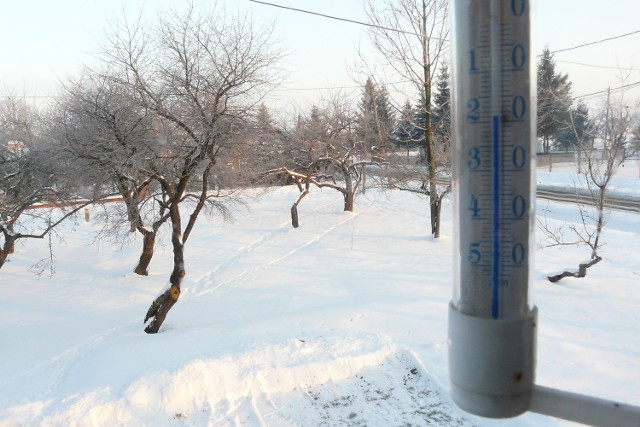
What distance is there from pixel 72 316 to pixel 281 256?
19.0ft

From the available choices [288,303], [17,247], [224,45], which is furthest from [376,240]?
[17,247]

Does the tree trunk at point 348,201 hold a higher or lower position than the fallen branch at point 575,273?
higher

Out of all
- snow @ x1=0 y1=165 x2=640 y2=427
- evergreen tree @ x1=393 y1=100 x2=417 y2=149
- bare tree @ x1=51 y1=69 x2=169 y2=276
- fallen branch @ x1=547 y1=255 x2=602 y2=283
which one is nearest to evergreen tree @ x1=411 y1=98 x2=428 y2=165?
evergreen tree @ x1=393 y1=100 x2=417 y2=149

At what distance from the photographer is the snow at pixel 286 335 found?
4.71 metres

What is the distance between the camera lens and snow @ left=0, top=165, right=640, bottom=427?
4.71 metres

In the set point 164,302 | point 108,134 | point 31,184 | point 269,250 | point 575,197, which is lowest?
point 269,250

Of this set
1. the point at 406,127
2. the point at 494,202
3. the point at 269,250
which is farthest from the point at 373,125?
the point at 494,202

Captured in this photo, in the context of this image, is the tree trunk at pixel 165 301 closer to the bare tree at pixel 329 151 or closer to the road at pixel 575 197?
the bare tree at pixel 329 151

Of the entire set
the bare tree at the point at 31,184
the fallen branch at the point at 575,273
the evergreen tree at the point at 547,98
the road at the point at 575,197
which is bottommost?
the fallen branch at the point at 575,273

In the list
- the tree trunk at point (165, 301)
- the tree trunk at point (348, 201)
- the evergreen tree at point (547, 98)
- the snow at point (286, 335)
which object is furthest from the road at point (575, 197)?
the tree trunk at point (165, 301)

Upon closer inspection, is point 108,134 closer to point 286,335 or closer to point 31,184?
point 31,184

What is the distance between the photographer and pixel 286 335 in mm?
6672

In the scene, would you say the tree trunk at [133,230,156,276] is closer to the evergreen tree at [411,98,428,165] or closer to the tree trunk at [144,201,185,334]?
the tree trunk at [144,201,185,334]

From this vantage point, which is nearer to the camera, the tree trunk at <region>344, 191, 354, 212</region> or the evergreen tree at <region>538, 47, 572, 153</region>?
the evergreen tree at <region>538, 47, 572, 153</region>
